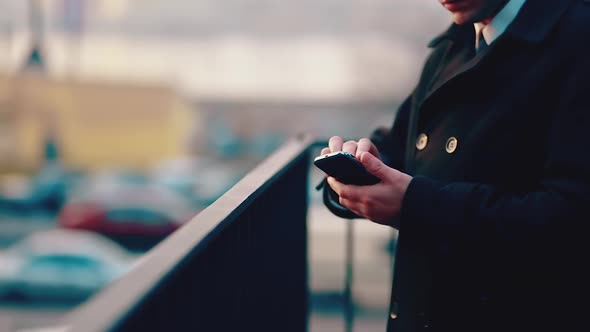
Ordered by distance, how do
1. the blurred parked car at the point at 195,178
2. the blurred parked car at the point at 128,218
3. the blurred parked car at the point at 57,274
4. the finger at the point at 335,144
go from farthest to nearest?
the blurred parked car at the point at 195,178 → the blurred parked car at the point at 128,218 → the blurred parked car at the point at 57,274 → the finger at the point at 335,144

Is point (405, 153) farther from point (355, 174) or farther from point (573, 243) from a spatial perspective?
point (573, 243)

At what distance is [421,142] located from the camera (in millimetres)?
1541

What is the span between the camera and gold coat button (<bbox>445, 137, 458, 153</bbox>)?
1.42m

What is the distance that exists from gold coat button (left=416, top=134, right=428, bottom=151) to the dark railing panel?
322 millimetres

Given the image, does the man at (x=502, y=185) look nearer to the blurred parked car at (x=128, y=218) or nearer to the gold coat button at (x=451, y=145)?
the gold coat button at (x=451, y=145)

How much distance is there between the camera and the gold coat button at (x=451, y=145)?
1.42 meters

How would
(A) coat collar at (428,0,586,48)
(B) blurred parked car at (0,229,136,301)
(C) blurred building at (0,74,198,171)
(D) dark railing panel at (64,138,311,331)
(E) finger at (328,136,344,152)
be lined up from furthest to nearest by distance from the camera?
1. (C) blurred building at (0,74,198,171)
2. (B) blurred parked car at (0,229,136,301)
3. (E) finger at (328,136,344,152)
4. (A) coat collar at (428,0,586,48)
5. (D) dark railing panel at (64,138,311,331)

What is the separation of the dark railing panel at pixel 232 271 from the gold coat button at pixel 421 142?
0.32m

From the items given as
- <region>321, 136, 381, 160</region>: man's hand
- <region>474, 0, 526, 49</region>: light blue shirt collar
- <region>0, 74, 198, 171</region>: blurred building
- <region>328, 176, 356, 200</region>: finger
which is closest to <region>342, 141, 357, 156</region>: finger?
<region>321, 136, 381, 160</region>: man's hand

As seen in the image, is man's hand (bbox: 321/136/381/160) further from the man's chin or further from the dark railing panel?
the man's chin

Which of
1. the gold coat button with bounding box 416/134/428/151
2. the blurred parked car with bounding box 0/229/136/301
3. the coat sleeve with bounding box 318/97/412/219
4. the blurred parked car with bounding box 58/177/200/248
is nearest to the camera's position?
the gold coat button with bounding box 416/134/428/151

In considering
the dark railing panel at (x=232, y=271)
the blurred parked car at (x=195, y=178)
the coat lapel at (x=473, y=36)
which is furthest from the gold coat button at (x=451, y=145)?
the blurred parked car at (x=195, y=178)

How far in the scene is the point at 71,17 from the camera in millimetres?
38750

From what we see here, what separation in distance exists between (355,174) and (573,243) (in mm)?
372
